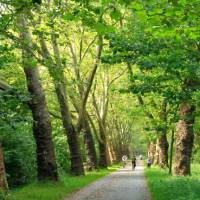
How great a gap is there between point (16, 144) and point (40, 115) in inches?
149

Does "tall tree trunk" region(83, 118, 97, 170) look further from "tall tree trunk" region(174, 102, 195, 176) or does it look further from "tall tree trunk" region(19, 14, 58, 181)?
"tall tree trunk" region(19, 14, 58, 181)

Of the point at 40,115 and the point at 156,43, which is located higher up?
the point at 156,43

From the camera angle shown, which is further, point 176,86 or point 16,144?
point 16,144

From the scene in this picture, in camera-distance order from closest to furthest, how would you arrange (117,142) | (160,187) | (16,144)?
(160,187), (16,144), (117,142)

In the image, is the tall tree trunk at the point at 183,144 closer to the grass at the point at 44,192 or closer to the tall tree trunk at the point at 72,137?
the grass at the point at 44,192

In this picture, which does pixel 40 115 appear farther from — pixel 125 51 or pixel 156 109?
pixel 156 109

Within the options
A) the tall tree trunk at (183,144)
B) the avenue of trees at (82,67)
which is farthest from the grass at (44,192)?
the tall tree trunk at (183,144)

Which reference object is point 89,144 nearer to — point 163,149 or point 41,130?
point 163,149

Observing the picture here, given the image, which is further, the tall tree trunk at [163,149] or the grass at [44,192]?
the tall tree trunk at [163,149]

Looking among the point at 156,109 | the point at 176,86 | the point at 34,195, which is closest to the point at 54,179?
the point at 34,195

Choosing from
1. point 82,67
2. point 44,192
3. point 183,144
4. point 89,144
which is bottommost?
point 44,192

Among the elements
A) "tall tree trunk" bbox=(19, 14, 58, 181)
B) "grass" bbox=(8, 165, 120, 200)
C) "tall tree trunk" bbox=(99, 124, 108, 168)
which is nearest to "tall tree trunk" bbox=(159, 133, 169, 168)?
"tall tree trunk" bbox=(99, 124, 108, 168)

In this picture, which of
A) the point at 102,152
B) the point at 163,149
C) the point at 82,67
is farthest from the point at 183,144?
the point at 102,152

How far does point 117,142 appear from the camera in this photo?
86.2 meters
